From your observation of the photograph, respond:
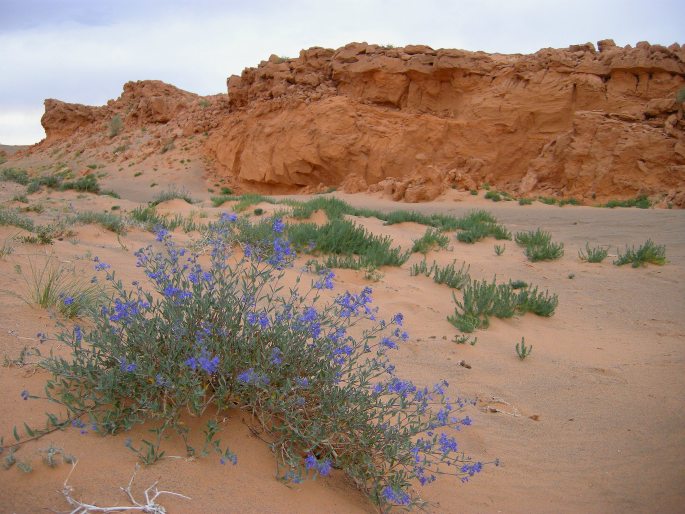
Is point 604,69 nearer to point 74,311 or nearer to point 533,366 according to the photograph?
point 533,366

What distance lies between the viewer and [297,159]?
74.9 feet

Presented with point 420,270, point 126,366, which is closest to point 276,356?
point 126,366

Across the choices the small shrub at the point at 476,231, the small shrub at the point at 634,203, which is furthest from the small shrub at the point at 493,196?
the small shrub at the point at 476,231

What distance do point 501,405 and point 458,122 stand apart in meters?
19.2

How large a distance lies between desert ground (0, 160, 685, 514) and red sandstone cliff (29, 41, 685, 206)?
10.9 m

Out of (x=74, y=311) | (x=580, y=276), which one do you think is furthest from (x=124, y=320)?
(x=580, y=276)

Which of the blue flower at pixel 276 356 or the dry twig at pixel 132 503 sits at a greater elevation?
the blue flower at pixel 276 356

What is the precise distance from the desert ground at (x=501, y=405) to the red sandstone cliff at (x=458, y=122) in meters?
10.9

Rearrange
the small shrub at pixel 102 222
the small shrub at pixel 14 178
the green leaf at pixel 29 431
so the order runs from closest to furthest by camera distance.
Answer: the green leaf at pixel 29 431 < the small shrub at pixel 102 222 < the small shrub at pixel 14 178

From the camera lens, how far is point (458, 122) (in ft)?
71.1

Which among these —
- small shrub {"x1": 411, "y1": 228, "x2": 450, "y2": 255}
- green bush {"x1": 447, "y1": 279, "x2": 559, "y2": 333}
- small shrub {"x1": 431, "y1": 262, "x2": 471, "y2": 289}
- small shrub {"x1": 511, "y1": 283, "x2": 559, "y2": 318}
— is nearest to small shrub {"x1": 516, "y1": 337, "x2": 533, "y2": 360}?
→ green bush {"x1": 447, "y1": 279, "x2": 559, "y2": 333}

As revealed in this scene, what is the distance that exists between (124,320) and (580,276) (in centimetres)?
673

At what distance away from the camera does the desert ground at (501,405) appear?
7.20ft

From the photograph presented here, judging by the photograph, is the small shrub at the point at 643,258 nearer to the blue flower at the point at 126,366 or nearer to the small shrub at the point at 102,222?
the small shrub at the point at 102,222
